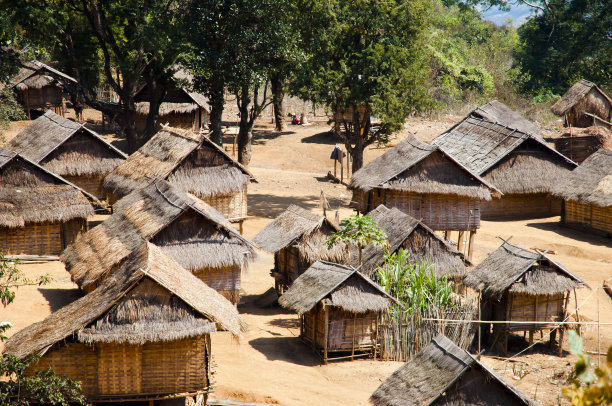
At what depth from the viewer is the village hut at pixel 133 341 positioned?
10.6 m

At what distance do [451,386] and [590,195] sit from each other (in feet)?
55.1

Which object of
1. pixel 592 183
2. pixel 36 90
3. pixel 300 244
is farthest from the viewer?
pixel 36 90

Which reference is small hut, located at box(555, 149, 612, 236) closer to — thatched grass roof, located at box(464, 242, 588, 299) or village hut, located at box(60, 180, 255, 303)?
thatched grass roof, located at box(464, 242, 588, 299)

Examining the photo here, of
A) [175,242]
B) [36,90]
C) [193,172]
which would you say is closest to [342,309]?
[175,242]

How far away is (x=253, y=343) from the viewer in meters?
15.1

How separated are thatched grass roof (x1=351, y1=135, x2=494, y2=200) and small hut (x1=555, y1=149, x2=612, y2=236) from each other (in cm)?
489

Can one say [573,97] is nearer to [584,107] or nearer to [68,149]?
[584,107]

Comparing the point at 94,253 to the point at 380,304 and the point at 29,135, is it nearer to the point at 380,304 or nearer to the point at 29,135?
the point at 380,304

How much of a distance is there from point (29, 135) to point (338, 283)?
48.1 feet

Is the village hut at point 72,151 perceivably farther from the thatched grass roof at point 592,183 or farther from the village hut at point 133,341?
the thatched grass roof at point 592,183

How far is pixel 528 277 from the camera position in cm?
1509

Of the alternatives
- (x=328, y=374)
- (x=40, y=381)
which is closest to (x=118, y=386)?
(x=40, y=381)

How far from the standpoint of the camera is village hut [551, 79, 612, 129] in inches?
1352

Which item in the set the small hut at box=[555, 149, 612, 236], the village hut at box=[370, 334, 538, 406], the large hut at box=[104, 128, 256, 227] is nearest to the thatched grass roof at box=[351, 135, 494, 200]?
the large hut at box=[104, 128, 256, 227]
